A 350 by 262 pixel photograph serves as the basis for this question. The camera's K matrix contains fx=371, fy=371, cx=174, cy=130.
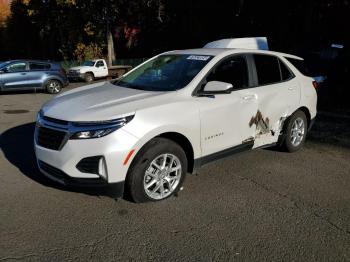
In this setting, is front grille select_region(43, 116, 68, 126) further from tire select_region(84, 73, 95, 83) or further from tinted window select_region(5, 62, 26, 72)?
tire select_region(84, 73, 95, 83)

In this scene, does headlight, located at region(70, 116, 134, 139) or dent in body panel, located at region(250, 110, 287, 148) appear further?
dent in body panel, located at region(250, 110, 287, 148)

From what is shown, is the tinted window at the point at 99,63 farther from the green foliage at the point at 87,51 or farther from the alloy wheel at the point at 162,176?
the alloy wheel at the point at 162,176

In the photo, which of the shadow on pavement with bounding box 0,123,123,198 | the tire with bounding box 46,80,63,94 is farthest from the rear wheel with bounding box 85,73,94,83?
the shadow on pavement with bounding box 0,123,123,198

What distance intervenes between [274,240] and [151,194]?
1.37m

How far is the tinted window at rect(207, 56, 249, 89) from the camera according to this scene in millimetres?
4625

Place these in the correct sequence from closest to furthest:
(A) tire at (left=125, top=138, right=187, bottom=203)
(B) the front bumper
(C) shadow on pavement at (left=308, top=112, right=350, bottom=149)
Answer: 1. (B) the front bumper
2. (A) tire at (left=125, top=138, right=187, bottom=203)
3. (C) shadow on pavement at (left=308, top=112, right=350, bottom=149)

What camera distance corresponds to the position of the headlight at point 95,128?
360cm

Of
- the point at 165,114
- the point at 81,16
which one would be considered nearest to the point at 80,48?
the point at 81,16

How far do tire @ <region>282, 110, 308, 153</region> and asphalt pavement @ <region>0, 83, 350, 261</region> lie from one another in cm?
43

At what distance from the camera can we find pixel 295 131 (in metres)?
5.89

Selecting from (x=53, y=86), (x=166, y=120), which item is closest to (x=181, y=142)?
(x=166, y=120)

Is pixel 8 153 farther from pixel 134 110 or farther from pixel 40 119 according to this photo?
pixel 134 110

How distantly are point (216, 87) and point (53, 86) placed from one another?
1334cm

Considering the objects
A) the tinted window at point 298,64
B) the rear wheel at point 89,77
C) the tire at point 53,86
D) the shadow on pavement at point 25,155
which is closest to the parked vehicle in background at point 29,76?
the tire at point 53,86
